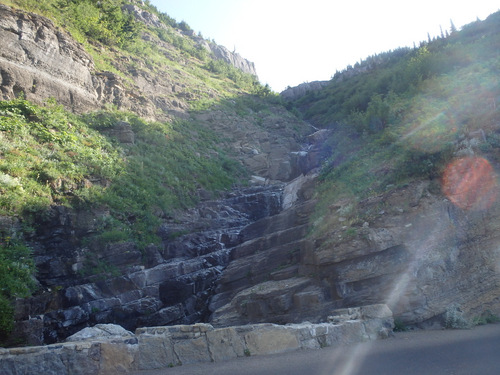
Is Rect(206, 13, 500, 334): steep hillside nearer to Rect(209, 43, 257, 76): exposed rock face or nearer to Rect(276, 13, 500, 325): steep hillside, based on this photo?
Rect(276, 13, 500, 325): steep hillside

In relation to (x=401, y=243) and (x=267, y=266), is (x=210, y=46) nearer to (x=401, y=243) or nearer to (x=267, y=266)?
(x=267, y=266)

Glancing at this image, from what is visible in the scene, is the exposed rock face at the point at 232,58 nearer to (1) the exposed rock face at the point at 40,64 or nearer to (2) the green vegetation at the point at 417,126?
(1) the exposed rock face at the point at 40,64

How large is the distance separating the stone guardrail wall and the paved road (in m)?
0.24

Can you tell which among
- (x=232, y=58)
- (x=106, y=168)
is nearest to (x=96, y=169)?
(x=106, y=168)

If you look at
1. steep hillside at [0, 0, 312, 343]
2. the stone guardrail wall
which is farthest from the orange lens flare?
steep hillside at [0, 0, 312, 343]

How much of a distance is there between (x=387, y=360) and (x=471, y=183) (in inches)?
225

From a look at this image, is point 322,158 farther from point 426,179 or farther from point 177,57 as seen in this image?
point 177,57

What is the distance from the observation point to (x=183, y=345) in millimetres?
6602

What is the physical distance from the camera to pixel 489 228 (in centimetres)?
914

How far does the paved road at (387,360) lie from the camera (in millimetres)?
5566

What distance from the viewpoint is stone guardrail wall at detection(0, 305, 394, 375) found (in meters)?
5.80

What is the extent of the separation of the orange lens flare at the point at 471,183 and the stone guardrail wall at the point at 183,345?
381cm

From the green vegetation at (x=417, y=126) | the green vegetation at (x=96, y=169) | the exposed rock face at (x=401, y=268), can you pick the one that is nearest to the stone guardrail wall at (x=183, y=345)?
the exposed rock face at (x=401, y=268)

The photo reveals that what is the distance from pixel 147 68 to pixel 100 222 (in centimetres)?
2019
